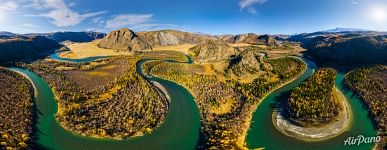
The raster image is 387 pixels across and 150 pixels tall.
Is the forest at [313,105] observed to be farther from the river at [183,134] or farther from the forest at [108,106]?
the forest at [108,106]

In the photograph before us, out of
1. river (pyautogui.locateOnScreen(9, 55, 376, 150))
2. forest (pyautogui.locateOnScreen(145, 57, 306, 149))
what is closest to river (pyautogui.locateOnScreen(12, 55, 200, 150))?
river (pyautogui.locateOnScreen(9, 55, 376, 150))

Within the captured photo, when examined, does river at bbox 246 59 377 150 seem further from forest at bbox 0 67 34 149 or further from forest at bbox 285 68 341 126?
forest at bbox 0 67 34 149

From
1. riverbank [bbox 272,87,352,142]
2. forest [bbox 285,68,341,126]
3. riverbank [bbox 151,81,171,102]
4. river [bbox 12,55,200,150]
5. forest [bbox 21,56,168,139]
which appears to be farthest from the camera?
riverbank [bbox 151,81,171,102]

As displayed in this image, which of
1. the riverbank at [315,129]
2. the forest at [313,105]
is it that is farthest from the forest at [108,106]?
the forest at [313,105]

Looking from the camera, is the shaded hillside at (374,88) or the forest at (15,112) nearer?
the forest at (15,112)

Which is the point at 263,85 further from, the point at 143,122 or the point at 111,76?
the point at 111,76

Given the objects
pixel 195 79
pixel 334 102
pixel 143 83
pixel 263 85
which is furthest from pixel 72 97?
pixel 334 102

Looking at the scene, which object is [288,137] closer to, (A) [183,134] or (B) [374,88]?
(A) [183,134]
